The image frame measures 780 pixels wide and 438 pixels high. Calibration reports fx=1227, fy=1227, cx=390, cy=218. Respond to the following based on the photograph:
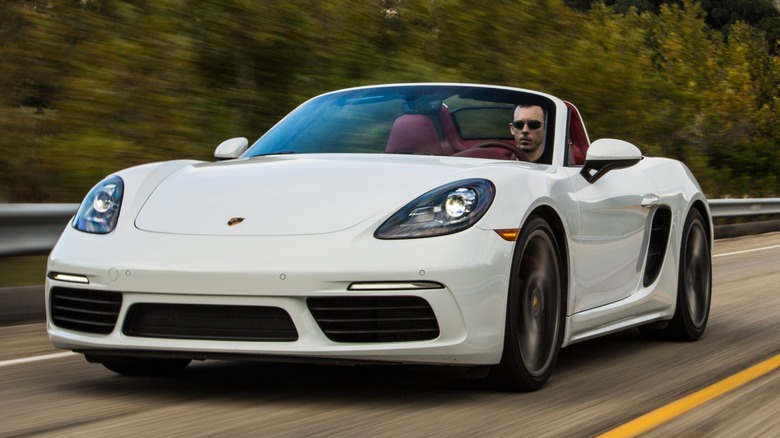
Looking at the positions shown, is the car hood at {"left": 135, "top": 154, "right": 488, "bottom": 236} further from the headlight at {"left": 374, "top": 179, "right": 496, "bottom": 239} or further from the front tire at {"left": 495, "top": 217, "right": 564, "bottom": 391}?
the front tire at {"left": 495, "top": 217, "right": 564, "bottom": 391}

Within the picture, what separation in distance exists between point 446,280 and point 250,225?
736 mm

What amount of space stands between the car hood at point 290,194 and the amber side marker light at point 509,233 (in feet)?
0.94

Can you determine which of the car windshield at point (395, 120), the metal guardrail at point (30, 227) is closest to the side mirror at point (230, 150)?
the car windshield at point (395, 120)

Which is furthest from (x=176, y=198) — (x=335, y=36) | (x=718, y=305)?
(x=335, y=36)

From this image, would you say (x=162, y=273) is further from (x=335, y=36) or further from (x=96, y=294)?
(x=335, y=36)

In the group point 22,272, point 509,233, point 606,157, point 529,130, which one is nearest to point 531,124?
point 529,130

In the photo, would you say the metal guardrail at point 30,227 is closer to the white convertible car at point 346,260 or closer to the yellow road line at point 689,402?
the white convertible car at point 346,260

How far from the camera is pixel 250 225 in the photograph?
438 centimetres

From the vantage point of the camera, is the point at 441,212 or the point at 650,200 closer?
the point at 441,212

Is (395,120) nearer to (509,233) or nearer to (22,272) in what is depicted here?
(509,233)

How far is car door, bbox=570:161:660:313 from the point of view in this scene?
5.25 metres

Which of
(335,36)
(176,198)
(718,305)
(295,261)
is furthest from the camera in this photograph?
(335,36)

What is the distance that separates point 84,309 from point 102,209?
1.43ft

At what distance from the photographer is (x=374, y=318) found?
4.22 meters
